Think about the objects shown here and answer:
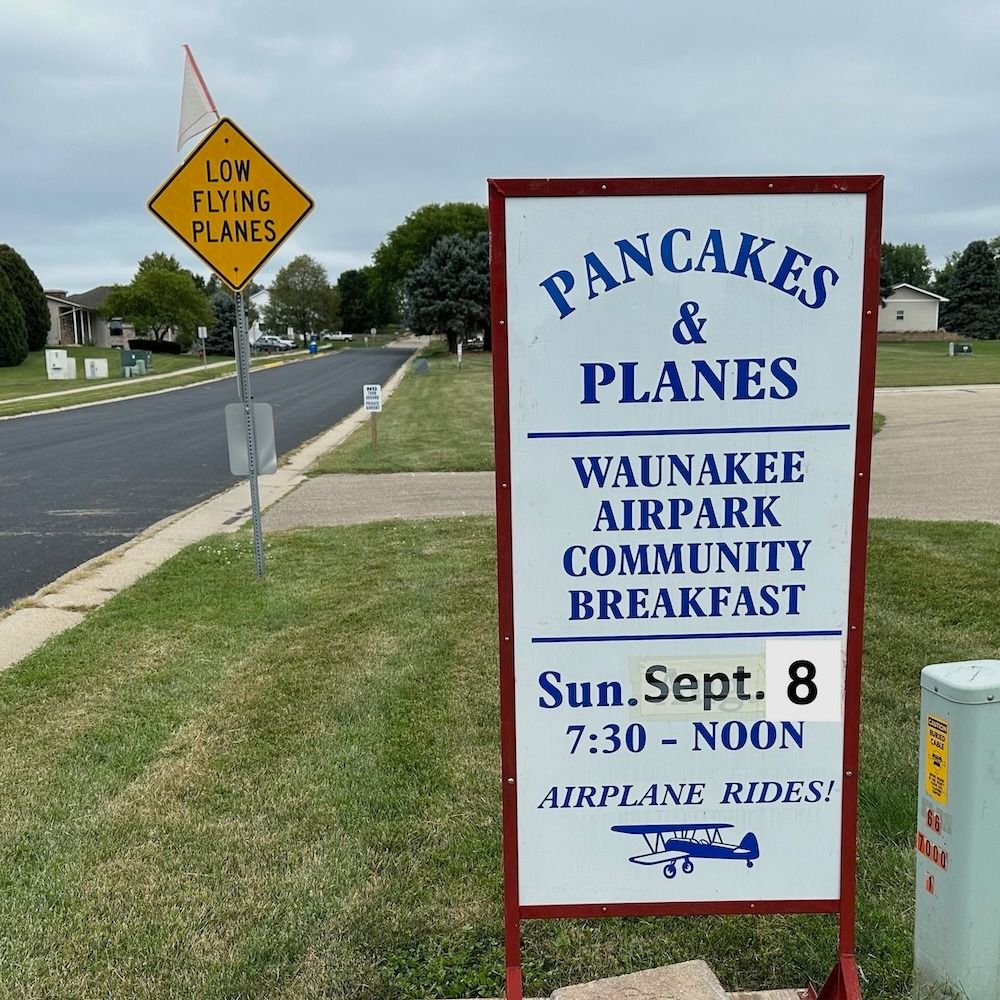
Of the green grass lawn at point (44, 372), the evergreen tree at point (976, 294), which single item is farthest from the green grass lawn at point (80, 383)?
the evergreen tree at point (976, 294)

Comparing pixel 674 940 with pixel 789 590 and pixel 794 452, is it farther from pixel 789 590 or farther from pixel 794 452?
pixel 794 452

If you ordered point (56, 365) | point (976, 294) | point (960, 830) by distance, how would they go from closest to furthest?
point (960, 830) → point (56, 365) → point (976, 294)

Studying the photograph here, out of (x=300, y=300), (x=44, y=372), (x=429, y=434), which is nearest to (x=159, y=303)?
(x=44, y=372)

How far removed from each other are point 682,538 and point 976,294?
8450 cm

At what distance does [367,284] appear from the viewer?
402ft

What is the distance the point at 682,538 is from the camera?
2.46 metres

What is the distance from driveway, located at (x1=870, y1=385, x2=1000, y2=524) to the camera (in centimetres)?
963

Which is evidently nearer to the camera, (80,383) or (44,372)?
(80,383)

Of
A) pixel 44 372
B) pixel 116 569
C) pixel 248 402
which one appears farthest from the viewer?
pixel 44 372

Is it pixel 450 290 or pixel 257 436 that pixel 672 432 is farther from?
pixel 450 290

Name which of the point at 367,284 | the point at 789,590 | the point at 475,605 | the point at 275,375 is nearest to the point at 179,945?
the point at 789,590

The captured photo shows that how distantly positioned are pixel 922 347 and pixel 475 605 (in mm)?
68340

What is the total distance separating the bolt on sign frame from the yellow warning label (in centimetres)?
19

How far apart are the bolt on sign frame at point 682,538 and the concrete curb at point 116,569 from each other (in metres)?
4.23
